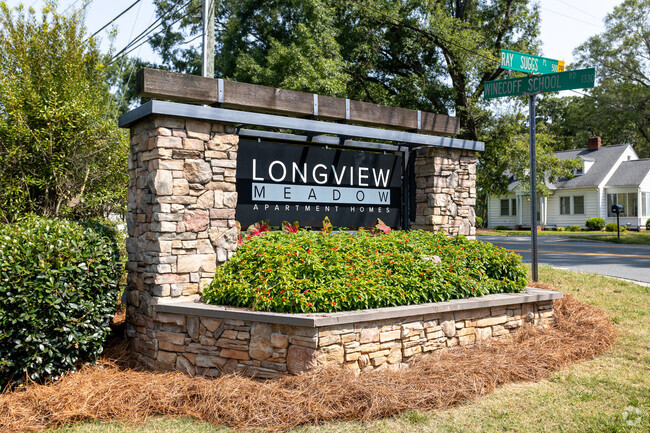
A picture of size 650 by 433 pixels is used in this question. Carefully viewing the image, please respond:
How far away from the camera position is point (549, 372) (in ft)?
16.6

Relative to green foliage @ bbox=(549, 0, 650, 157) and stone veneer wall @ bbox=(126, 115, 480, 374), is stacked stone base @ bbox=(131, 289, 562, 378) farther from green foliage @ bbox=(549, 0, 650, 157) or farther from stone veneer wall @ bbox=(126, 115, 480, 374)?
green foliage @ bbox=(549, 0, 650, 157)

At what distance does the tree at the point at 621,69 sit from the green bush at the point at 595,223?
8.27m

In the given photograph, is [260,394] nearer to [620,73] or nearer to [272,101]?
[272,101]

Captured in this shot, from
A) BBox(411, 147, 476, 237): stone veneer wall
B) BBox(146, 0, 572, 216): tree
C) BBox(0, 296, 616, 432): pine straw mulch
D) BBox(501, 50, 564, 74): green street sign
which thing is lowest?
BBox(0, 296, 616, 432): pine straw mulch

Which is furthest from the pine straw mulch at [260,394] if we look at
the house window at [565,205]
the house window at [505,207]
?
the house window at [505,207]

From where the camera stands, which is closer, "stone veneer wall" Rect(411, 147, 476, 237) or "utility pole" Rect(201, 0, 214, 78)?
"stone veneer wall" Rect(411, 147, 476, 237)

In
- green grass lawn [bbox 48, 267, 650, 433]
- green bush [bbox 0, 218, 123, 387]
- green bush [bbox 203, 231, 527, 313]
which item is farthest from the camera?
green bush [bbox 203, 231, 527, 313]

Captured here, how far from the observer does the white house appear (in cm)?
3048

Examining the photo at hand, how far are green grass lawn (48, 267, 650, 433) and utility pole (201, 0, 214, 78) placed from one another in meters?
6.99

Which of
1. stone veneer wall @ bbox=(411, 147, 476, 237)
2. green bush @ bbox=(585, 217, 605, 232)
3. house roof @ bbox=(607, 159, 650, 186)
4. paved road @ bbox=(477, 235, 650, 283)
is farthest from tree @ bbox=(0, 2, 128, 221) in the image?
house roof @ bbox=(607, 159, 650, 186)

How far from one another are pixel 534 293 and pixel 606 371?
47.6 inches

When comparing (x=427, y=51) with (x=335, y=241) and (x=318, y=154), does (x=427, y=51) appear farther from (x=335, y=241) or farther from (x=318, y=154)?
(x=335, y=241)

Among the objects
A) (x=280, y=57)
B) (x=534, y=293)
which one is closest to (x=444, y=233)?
(x=534, y=293)

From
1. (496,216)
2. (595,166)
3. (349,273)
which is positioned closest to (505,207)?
(496,216)
